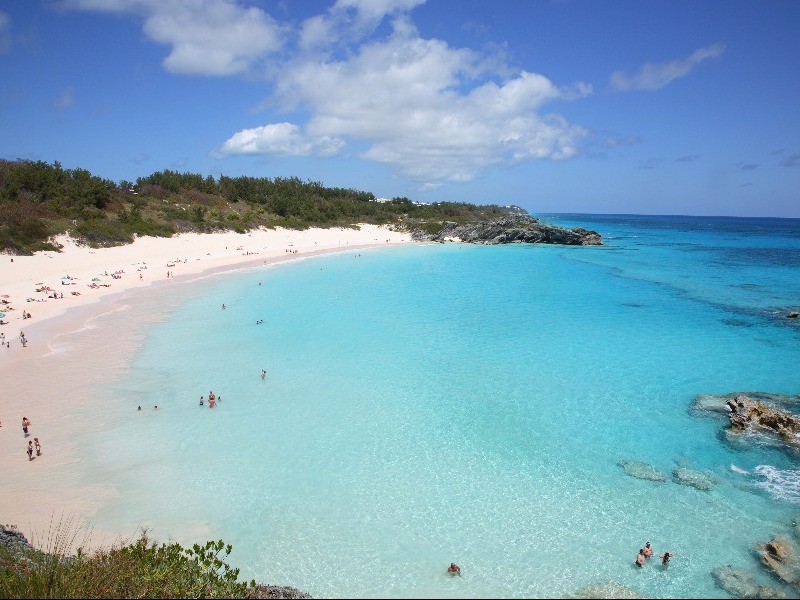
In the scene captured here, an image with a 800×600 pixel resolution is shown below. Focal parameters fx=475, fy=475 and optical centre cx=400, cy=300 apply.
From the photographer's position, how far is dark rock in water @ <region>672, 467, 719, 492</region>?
11.8 meters

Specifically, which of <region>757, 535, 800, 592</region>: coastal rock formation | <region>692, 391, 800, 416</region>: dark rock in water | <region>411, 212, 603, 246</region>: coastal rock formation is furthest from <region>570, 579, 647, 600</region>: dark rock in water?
<region>411, 212, 603, 246</region>: coastal rock formation

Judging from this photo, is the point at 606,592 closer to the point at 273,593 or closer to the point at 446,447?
the point at 446,447

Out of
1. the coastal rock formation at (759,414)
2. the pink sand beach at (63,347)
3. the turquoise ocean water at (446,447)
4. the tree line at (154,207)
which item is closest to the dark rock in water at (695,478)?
the turquoise ocean water at (446,447)

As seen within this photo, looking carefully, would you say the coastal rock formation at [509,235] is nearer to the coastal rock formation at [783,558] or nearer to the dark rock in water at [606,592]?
the coastal rock formation at [783,558]

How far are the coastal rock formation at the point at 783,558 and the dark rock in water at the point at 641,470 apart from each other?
8.63 feet

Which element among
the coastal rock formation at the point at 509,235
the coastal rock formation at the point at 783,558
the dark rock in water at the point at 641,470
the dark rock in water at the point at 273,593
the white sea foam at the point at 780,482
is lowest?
the coastal rock formation at the point at 783,558

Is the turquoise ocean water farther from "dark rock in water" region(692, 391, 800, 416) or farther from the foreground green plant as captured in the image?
the foreground green plant

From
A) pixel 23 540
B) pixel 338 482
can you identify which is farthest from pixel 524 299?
pixel 23 540

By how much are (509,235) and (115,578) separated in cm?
7526

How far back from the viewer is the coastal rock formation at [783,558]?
8844 millimetres

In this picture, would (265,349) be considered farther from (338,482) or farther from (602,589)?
(602,589)

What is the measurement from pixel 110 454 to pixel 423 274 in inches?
1367

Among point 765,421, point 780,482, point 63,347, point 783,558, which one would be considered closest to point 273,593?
point 783,558

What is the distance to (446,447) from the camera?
13.6 meters
